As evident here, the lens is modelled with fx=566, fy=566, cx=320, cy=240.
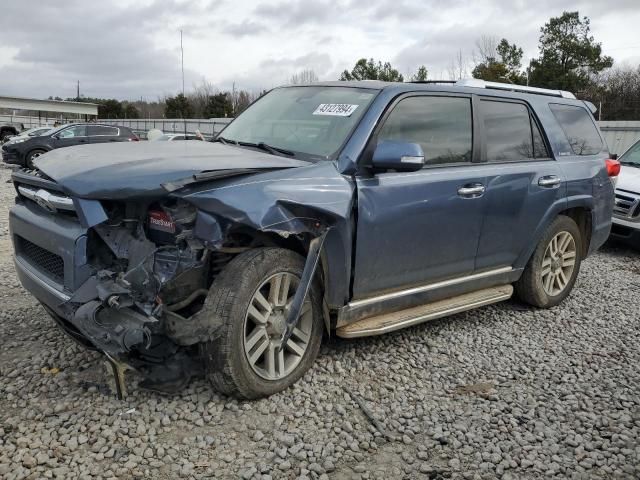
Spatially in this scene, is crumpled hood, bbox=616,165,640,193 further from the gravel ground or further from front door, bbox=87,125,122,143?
front door, bbox=87,125,122,143

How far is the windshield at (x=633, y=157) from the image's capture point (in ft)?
29.8

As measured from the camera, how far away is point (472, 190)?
161 inches

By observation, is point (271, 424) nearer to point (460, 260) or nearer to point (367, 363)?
point (367, 363)

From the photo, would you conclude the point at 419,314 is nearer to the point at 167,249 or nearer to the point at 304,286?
the point at 304,286

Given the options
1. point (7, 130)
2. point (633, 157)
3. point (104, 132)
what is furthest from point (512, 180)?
point (7, 130)

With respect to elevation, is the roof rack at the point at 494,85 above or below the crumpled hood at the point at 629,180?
above

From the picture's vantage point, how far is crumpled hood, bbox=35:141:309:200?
2.87 m

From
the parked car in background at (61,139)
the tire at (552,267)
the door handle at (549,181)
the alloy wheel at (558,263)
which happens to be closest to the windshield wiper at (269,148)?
the door handle at (549,181)

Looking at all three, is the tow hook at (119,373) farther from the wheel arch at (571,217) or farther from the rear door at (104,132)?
the rear door at (104,132)

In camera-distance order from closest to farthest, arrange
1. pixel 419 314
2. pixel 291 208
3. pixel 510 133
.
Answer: pixel 291 208
pixel 419 314
pixel 510 133

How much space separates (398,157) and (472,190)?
38.2 inches

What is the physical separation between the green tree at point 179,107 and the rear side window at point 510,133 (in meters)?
50.2

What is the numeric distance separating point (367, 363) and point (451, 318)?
52.4 inches

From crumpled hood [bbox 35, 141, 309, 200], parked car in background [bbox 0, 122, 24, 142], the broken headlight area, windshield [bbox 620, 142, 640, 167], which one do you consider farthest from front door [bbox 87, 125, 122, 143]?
the broken headlight area
